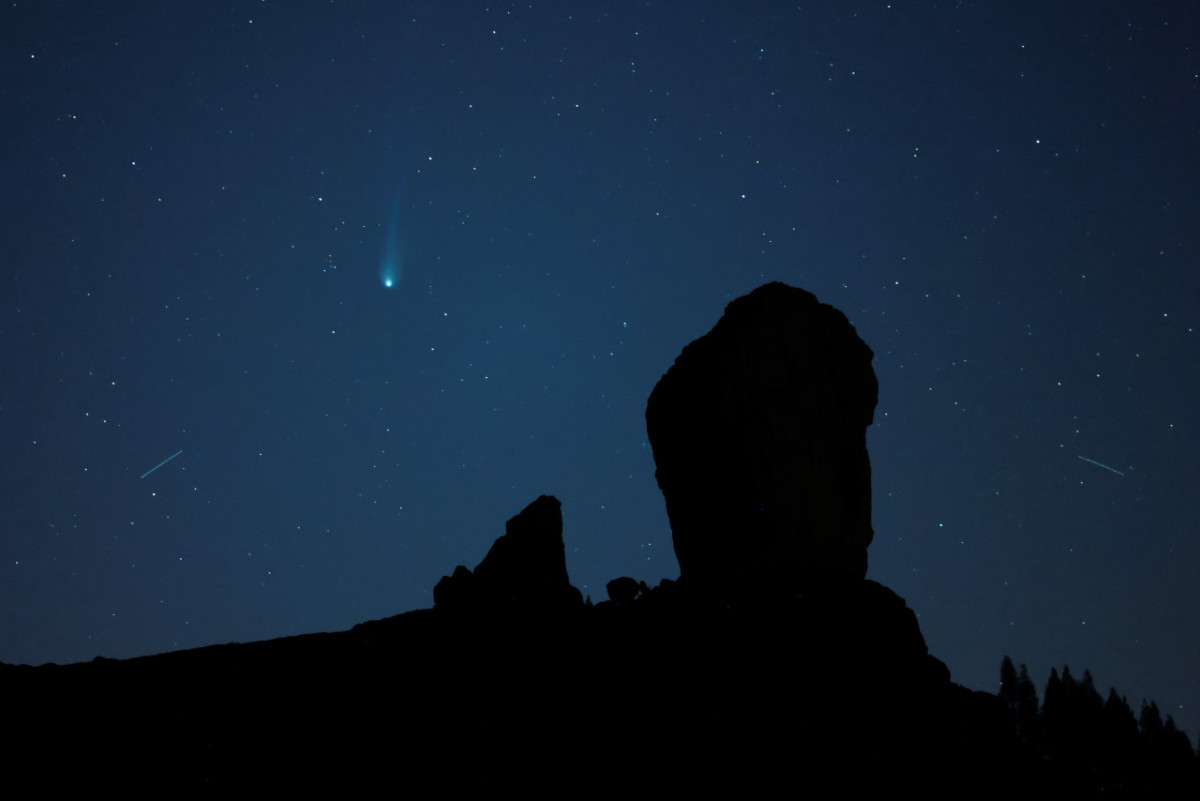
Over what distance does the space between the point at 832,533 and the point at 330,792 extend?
37.4ft

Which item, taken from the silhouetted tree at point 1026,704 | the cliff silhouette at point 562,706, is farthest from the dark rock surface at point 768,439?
the silhouetted tree at point 1026,704

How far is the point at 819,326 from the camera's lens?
17000mm

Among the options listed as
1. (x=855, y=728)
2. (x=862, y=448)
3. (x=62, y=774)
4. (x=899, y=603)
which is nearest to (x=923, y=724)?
(x=855, y=728)

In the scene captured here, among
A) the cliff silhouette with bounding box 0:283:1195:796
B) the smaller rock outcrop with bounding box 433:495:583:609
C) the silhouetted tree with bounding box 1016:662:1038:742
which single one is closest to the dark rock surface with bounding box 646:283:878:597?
the smaller rock outcrop with bounding box 433:495:583:609

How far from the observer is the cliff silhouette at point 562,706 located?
22.8ft

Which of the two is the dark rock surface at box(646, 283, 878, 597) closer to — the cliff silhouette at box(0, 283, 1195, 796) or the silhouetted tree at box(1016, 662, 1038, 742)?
the cliff silhouette at box(0, 283, 1195, 796)

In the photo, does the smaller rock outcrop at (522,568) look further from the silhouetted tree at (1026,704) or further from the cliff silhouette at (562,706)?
the silhouetted tree at (1026,704)

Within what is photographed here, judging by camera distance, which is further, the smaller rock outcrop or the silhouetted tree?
the silhouetted tree

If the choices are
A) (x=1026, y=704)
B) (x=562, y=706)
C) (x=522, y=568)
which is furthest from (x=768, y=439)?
(x=1026, y=704)

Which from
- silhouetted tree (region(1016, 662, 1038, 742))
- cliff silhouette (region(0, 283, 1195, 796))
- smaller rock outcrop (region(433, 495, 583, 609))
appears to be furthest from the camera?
silhouetted tree (region(1016, 662, 1038, 742))

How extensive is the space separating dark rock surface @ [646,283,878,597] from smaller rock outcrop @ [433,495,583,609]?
3200mm

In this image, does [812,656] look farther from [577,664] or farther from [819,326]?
[819,326]

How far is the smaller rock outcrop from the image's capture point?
1195 cm

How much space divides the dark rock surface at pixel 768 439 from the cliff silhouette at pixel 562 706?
4.42 meters
